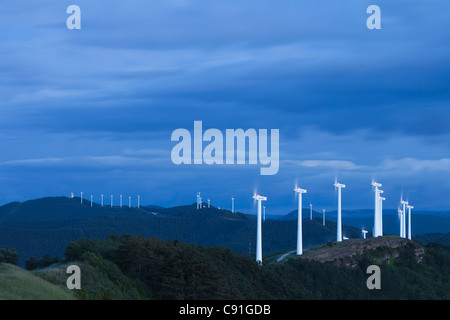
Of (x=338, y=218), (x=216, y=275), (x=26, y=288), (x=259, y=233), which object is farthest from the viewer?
(x=338, y=218)

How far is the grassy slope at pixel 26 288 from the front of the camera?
50.4 metres

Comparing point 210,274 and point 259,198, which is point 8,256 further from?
point 259,198

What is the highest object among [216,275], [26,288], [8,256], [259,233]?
[259,233]

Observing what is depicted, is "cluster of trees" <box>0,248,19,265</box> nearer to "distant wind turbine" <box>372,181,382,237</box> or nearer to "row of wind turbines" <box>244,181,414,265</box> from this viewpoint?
"row of wind turbines" <box>244,181,414,265</box>

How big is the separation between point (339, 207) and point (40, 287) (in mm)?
80113

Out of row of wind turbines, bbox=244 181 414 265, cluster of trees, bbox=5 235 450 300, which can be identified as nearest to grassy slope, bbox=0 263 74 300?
cluster of trees, bbox=5 235 450 300

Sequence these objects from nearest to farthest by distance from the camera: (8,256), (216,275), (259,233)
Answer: (216,275), (8,256), (259,233)

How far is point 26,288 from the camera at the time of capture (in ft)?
170

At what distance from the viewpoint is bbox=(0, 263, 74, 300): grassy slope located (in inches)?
1983

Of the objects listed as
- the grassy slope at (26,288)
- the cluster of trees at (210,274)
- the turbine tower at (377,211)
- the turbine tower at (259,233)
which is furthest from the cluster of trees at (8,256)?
the turbine tower at (377,211)

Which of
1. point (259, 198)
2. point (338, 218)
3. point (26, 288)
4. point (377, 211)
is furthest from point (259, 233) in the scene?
point (26, 288)

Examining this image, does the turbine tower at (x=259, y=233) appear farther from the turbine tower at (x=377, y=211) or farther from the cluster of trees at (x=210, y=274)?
the turbine tower at (x=377, y=211)

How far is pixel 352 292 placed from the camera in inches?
4190
